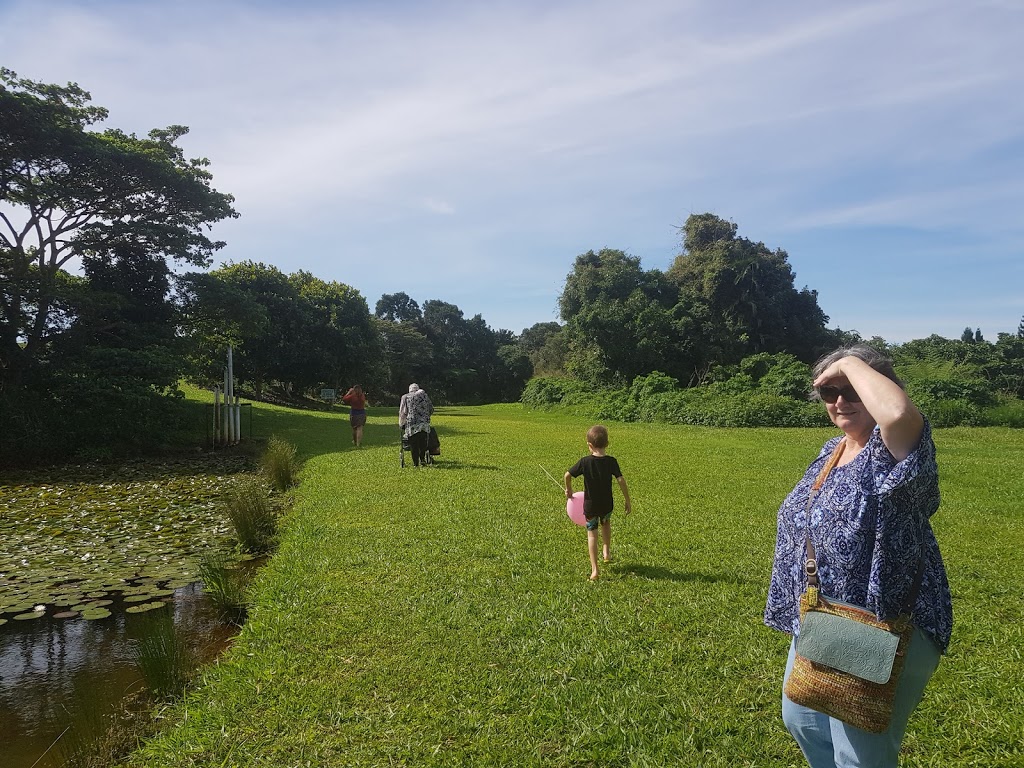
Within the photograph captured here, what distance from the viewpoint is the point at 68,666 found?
492cm

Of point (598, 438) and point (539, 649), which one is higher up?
point (598, 438)

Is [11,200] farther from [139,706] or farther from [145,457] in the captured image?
[139,706]

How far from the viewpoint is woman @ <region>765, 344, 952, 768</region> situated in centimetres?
198

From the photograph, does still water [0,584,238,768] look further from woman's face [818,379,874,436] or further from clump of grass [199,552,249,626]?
woman's face [818,379,874,436]

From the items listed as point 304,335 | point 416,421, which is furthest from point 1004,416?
point 304,335

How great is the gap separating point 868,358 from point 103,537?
922 cm

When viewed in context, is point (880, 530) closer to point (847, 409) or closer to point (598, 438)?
point (847, 409)

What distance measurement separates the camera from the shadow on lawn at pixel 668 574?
5.98 metres

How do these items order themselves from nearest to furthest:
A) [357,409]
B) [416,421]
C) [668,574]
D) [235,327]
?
1. [668,574]
2. [416,421]
3. [357,409]
4. [235,327]

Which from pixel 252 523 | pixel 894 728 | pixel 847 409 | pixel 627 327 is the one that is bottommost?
pixel 252 523

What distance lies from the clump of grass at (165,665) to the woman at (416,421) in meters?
8.20

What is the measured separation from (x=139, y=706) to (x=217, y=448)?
15062 mm

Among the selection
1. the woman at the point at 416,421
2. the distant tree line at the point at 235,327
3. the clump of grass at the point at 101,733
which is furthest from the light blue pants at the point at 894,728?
the distant tree line at the point at 235,327

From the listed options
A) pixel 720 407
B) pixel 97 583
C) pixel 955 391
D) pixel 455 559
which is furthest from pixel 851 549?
pixel 955 391
